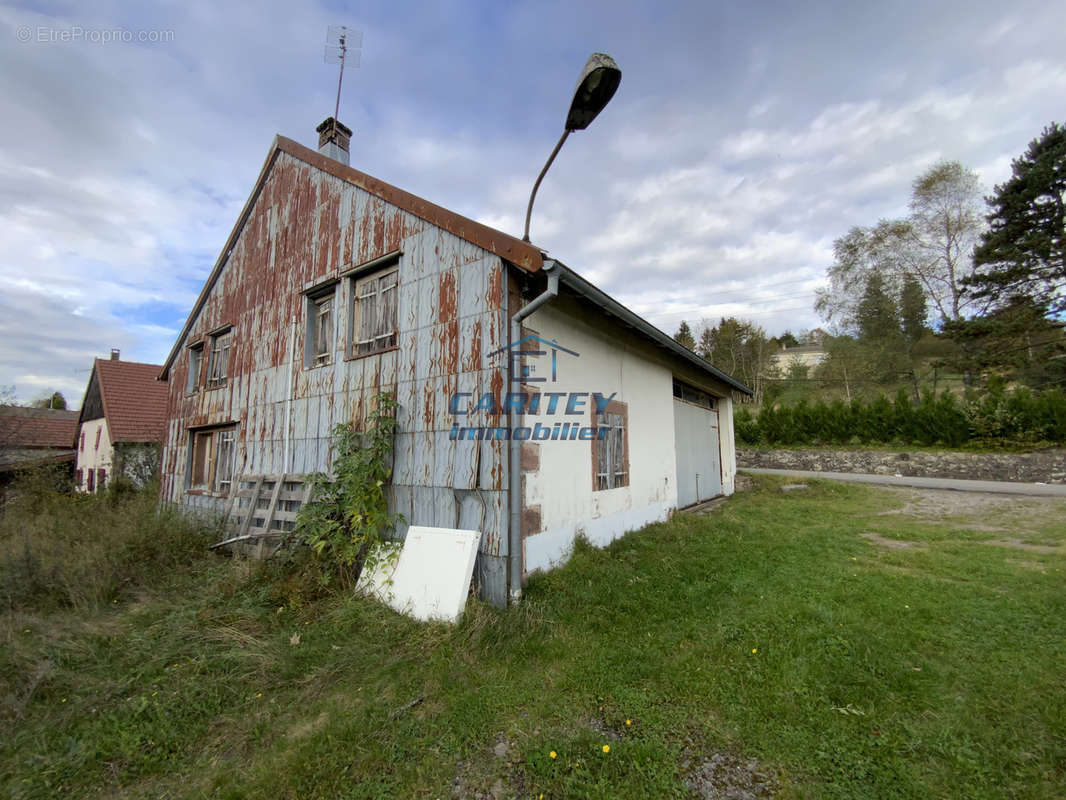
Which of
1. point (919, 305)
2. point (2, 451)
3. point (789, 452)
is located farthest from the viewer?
point (919, 305)

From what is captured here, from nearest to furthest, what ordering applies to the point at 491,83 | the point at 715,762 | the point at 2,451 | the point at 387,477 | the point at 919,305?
1. the point at 715,762
2. the point at 387,477
3. the point at 491,83
4. the point at 2,451
5. the point at 919,305

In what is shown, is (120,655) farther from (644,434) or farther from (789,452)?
(789,452)

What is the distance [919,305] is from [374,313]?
27.6 metres

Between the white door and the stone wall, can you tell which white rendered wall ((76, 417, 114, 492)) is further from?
the stone wall

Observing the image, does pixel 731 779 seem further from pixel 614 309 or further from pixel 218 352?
pixel 218 352

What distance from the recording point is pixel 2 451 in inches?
581

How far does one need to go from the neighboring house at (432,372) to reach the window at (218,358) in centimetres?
5

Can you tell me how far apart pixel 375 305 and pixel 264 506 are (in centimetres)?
349

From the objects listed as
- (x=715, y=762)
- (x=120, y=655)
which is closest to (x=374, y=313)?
(x=120, y=655)

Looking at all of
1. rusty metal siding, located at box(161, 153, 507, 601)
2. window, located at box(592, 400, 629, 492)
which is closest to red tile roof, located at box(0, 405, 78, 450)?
rusty metal siding, located at box(161, 153, 507, 601)

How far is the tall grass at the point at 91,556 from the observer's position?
4.48 meters

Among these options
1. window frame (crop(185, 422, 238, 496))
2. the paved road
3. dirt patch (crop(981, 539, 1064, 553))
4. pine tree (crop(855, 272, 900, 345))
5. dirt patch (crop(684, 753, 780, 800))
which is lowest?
dirt patch (crop(684, 753, 780, 800))

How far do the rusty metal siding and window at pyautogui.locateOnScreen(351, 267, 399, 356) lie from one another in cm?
16

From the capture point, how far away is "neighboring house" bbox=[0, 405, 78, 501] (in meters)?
15.2
